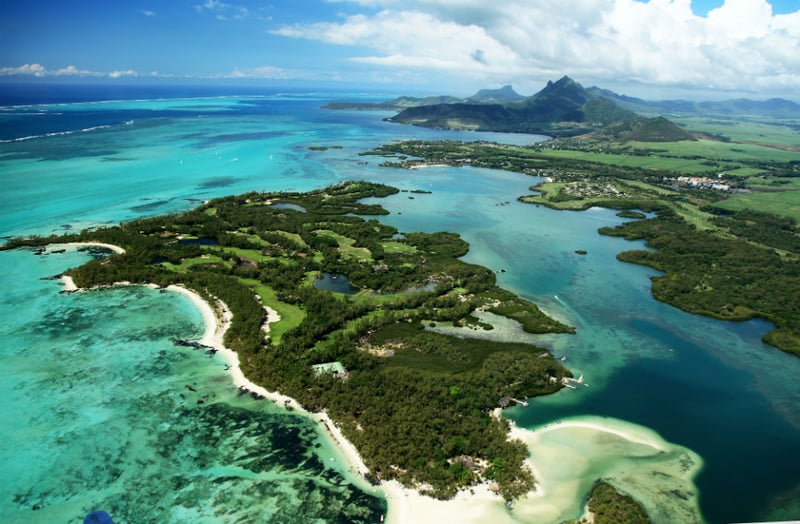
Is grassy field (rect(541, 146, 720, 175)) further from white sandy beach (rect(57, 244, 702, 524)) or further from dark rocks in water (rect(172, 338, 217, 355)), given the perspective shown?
dark rocks in water (rect(172, 338, 217, 355))

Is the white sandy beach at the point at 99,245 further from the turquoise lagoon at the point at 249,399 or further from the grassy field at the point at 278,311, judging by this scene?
the grassy field at the point at 278,311

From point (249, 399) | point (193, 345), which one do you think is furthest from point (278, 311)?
point (249, 399)

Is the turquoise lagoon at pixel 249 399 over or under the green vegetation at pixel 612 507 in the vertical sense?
over

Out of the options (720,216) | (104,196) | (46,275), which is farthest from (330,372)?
(720,216)

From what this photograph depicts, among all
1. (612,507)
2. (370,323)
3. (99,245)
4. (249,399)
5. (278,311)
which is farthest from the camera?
(99,245)

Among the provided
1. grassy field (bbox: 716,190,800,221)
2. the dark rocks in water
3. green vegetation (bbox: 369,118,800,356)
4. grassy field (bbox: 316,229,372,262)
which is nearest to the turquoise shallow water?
the dark rocks in water

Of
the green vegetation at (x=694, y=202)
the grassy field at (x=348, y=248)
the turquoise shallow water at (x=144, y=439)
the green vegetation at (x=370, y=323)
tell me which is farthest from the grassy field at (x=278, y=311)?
the green vegetation at (x=694, y=202)

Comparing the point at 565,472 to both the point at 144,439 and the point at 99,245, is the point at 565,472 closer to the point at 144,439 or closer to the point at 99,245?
the point at 144,439

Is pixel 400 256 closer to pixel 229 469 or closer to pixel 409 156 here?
pixel 229 469
